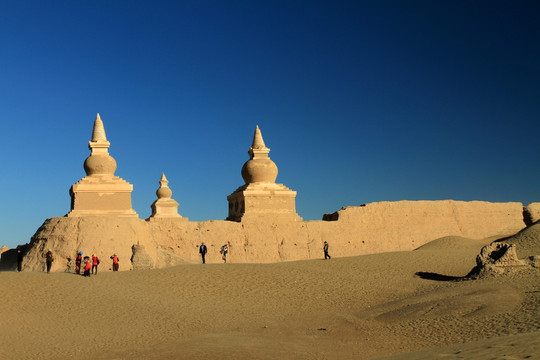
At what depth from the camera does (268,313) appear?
14.6 metres

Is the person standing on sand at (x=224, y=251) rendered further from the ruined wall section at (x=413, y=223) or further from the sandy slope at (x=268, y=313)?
the ruined wall section at (x=413, y=223)

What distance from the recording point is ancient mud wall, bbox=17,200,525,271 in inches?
773

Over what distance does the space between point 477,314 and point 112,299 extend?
8.84 meters

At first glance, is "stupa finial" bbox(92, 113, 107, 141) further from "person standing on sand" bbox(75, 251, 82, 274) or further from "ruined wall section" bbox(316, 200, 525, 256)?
"ruined wall section" bbox(316, 200, 525, 256)

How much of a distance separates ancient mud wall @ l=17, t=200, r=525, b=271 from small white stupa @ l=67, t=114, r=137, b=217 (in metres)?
1.22

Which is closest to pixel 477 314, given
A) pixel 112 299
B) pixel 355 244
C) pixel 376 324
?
pixel 376 324

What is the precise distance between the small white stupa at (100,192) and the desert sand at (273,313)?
460 cm

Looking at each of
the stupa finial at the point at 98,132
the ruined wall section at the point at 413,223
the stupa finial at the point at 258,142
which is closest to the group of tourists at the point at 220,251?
the ruined wall section at the point at 413,223

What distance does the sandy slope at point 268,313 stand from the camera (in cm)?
1070

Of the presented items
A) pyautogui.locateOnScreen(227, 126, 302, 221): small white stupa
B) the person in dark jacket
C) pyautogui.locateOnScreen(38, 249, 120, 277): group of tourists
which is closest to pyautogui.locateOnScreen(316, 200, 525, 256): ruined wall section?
pyautogui.locateOnScreen(227, 126, 302, 221): small white stupa

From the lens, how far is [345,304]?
15398mm

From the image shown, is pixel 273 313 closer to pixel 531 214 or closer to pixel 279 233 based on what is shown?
pixel 279 233

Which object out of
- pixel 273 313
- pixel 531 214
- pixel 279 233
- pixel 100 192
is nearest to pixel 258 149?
pixel 279 233

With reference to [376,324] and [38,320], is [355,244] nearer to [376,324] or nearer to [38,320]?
[376,324]
